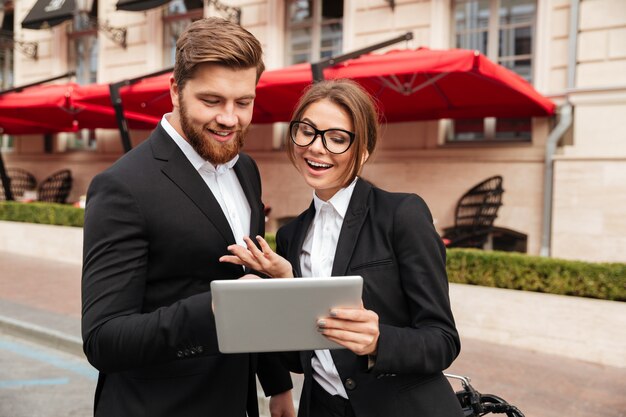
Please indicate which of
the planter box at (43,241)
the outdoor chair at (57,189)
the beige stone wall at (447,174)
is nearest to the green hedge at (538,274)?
the beige stone wall at (447,174)

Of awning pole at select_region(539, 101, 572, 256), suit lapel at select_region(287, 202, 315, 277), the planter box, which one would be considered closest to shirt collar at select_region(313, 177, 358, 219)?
suit lapel at select_region(287, 202, 315, 277)

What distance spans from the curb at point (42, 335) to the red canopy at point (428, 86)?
394cm

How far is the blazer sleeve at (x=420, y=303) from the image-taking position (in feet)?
5.45

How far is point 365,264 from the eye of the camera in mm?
1868

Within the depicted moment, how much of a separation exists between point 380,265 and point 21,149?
1716cm

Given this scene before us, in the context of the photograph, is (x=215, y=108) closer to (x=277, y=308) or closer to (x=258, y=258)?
(x=258, y=258)

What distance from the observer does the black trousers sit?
6.38 feet

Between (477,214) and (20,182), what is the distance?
12873 mm

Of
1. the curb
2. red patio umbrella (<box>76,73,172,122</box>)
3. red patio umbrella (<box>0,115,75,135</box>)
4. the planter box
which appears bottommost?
the curb

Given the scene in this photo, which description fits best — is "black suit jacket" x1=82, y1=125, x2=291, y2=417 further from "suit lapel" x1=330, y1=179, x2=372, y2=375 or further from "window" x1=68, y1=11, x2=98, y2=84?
"window" x1=68, y1=11, x2=98, y2=84

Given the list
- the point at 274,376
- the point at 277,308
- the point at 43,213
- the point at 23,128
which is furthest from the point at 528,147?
the point at 23,128

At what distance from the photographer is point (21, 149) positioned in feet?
54.7

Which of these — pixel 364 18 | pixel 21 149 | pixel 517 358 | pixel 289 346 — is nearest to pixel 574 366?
pixel 517 358

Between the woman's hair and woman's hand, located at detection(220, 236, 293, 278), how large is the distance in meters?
0.43
